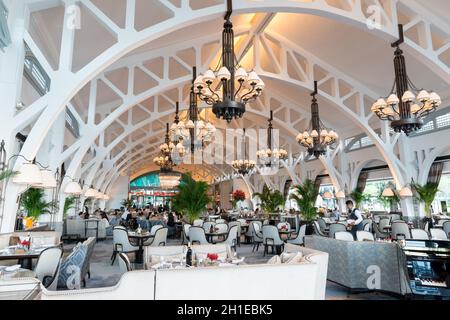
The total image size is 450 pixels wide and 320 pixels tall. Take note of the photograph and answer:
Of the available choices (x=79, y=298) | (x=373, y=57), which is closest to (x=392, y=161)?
(x=373, y=57)

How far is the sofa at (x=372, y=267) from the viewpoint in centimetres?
438

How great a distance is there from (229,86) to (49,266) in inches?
147

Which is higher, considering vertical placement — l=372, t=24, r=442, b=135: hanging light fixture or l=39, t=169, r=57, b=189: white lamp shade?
l=372, t=24, r=442, b=135: hanging light fixture

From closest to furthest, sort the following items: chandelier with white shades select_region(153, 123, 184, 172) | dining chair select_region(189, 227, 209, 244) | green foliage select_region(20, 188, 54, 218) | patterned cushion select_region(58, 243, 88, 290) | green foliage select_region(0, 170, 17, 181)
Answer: patterned cushion select_region(58, 243, 88, 290), green foliage select_region(0, 170, 17, 181), green foliage select_region(20, 188, 54, 218), dining chair select_region(189, 227, 209, 244), chandelier with white shades select_region(153, 123, 184, 172)

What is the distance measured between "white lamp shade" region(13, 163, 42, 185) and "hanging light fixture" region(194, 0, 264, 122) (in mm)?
2968

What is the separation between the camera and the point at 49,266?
3756 mm

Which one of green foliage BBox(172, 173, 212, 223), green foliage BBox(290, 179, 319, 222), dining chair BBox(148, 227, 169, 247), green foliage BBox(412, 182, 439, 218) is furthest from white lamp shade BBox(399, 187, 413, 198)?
dining chair BBox(148, 227, 169, 247)

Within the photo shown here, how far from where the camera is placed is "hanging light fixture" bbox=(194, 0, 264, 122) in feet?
15.5

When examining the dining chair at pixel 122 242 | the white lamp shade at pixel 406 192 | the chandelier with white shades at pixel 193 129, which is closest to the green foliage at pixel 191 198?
the chandelier with white shades at pixel 193 129

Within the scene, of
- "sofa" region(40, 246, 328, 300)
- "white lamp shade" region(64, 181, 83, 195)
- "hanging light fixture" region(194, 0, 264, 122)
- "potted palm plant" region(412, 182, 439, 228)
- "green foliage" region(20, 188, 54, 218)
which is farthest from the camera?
"potted palm plant" region(412, 182, 439, 228)

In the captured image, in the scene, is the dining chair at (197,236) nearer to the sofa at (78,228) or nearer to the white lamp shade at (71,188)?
the white lamp shade at (71,188)

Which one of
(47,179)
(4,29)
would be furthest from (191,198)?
(4,29)

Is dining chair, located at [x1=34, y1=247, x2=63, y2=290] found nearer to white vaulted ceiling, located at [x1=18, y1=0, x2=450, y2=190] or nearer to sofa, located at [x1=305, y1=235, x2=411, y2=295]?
sofa, located at [x1=305, y1=235, x2=411, y2=295]

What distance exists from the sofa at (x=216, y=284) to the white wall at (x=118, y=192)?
84.4 ft
